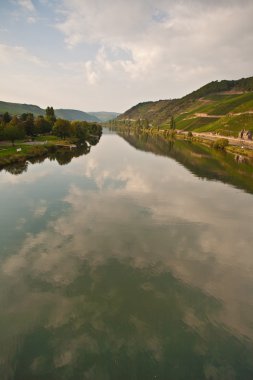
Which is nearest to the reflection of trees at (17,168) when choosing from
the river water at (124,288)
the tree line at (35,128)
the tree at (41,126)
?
the river water at (124,288)

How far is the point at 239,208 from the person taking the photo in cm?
4569

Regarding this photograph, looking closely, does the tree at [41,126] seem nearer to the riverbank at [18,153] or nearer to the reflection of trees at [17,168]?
the riverbank at [18,153]

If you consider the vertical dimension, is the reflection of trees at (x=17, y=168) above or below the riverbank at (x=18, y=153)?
below

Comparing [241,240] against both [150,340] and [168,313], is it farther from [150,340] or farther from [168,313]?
[150,340]

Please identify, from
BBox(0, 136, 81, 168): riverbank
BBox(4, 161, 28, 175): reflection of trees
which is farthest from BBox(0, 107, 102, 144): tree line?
BBox(4, 161, 28, 175): reflection of trees

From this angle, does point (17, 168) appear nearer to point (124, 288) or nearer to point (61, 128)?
point (124, 288)

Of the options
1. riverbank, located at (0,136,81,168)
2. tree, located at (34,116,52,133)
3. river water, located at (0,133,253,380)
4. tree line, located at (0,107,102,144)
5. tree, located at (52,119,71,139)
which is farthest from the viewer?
tree, located at (52,119,71,139)

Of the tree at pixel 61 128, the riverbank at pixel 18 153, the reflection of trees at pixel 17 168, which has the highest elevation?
the tree at pixel 61 128

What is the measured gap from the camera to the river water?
1614 cm

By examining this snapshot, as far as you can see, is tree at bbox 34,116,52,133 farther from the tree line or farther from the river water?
the river water

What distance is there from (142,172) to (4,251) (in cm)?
4915

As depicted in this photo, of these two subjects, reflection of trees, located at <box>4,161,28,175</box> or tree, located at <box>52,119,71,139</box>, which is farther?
tree, located at <box>52,119,71,139</box>

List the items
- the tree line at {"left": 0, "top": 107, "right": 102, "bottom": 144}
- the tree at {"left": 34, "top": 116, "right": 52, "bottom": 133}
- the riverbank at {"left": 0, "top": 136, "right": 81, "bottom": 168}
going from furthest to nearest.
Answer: the tree at {"left": 34, "top": 116, "right": 52, "bottom": 133} < the tree line at {"left": 0, "top": 107, "right": 102, "bottom": 144} < the riverbank at {"left": 0, "top": 136, "right": 81, "bottom": 168}

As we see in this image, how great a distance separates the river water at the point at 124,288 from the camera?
53.0 feet
